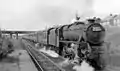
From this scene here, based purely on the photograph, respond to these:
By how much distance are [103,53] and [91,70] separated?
1195 millimetres

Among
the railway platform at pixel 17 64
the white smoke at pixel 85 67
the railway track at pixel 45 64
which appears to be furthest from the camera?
the railway platform at pixel 17 64

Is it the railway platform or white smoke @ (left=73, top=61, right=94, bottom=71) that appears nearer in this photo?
white smoke @ (left=73, top=61, right=94, bottom=71)

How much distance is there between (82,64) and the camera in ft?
31.6

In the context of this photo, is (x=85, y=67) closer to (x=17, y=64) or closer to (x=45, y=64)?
(x=45, y=64)

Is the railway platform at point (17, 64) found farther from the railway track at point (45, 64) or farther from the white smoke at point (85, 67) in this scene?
the white smoke at point (85, 67)

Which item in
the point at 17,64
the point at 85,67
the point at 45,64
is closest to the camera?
the point at 85,67

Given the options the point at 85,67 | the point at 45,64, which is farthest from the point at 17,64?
the point at 85,67

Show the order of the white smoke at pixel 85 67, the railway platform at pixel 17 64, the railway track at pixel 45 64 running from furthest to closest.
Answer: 1. the railway platform at pixel 17 64
2. the railway track at pixel 45 64
3. the white smoke at pixel 85 67

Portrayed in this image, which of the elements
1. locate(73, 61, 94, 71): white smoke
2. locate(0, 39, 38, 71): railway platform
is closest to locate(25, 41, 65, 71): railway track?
locate(0, 39, 38, 71): railway platform

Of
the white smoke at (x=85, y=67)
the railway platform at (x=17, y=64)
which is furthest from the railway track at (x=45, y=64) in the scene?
the white smoke at (x=85, y=67)

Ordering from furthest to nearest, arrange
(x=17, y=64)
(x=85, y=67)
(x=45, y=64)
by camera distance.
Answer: (x=17, y=64) < (x=45, y=64) < (x=85, y=67)

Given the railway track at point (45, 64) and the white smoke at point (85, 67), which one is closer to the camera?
the white smoke at point (85, 67)

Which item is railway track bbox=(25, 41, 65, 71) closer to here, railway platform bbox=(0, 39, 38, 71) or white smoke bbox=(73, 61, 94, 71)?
railway platform bbox=(0, 39, 38, 71)

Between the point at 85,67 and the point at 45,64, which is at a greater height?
the point at 85,67
